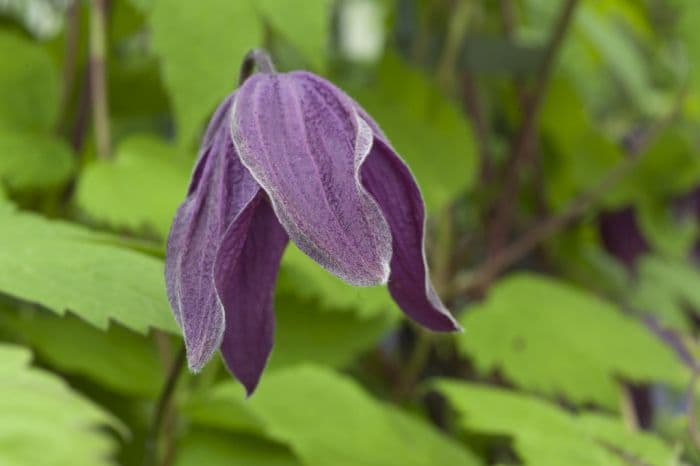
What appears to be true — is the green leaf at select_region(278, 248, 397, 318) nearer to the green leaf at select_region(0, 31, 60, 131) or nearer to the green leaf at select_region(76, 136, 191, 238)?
the green leaf at select_region(76, 136, 191, 238)

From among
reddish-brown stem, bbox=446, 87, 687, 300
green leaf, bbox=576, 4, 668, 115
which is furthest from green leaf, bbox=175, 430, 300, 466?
green leaf, bbox=576, 4, 668, 115

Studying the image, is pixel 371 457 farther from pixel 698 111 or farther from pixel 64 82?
pixel 698 111

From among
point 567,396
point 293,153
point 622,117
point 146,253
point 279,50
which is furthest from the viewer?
point 622,117

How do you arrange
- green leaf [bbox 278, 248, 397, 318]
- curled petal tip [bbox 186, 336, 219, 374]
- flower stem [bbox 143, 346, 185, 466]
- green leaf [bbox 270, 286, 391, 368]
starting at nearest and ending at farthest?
curled petal tip [bbox 186, 336, 219, 374]
flower stem [bbox 143, 346, 185, 466]
green leaf [bbox 278, 248, 397, 318]
green leaf [bbox 270, 286, 391, 368]

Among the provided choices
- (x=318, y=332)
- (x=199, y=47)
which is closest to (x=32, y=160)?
(x=199, y=47)

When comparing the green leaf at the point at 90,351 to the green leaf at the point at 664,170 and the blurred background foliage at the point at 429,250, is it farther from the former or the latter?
the green leaf at the point at 664,170

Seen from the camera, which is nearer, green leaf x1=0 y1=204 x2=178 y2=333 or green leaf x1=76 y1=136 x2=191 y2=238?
green leaf x1=0 y1=204 x2=178 y2=333

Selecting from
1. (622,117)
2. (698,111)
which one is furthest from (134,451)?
(622,117)

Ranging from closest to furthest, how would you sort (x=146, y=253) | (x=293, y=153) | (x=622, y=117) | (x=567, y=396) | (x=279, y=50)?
(x=293, y=153)
(x=146, y=253)
(x=567, y=396)
(x=279, y=50)
(x=622, y=117)
